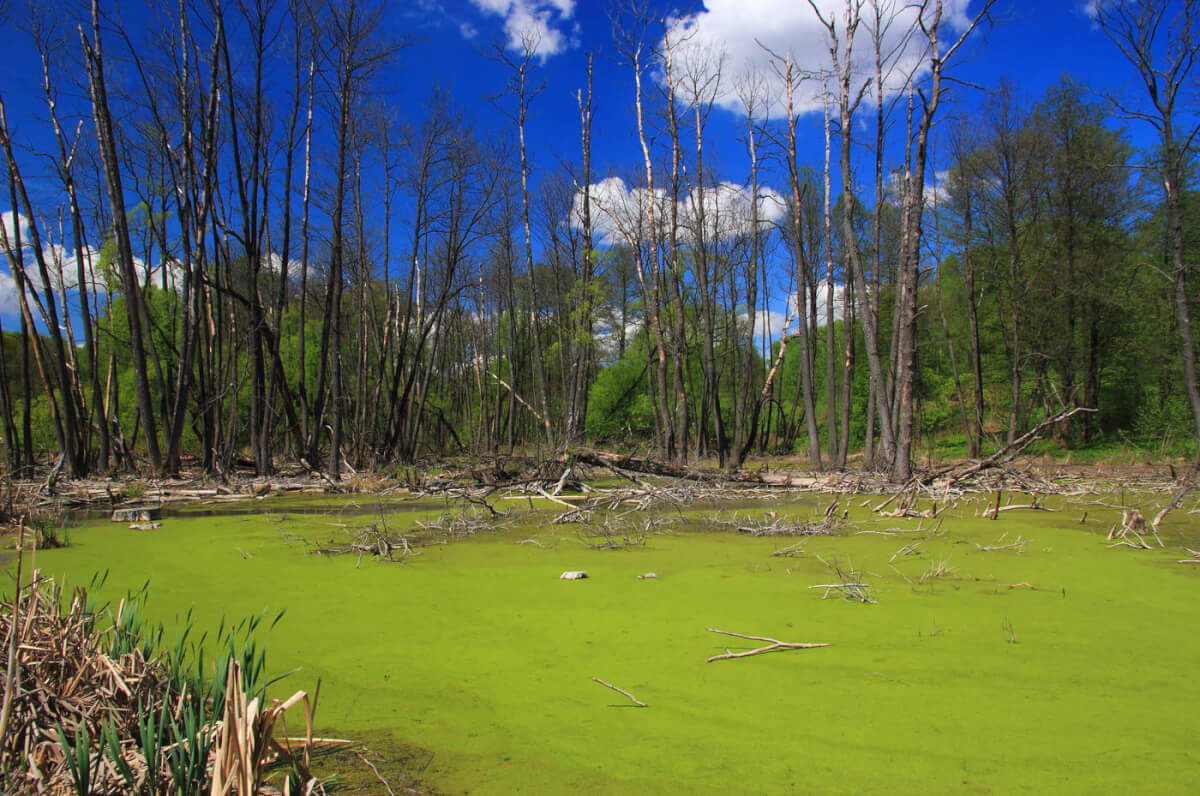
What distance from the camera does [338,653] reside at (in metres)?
2.58

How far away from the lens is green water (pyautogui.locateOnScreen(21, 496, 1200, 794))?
1670mm

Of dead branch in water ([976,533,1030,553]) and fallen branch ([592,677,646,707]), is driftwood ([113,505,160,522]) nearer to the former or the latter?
fallen branch ([592,677,646,707])

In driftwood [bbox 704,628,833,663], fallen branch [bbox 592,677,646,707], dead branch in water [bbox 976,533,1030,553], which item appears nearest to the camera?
fallen branch [bbox 592,677,646,707]

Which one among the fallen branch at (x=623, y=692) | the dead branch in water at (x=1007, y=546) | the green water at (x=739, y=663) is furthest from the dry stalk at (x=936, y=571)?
the fallen branch at (x=623, y=692)

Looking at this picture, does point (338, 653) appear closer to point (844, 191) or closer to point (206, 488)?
point (206, 488)

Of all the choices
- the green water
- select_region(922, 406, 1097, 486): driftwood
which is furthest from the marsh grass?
select_region(922, 406, 1097, 486): driftwood

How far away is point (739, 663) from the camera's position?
2.40 meters

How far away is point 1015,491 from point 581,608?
7.15 metres

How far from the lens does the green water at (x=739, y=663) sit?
5.48 feet

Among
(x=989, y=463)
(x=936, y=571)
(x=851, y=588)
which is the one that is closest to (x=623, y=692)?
(x=851, y=588)

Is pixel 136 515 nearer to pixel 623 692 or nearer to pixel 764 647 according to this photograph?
pixel 623 692

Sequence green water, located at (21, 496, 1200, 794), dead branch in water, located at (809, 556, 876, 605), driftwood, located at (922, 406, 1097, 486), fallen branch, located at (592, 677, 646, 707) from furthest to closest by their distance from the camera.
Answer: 1. driftwood, located at (922, 406, 1097, 486)
2. dead branch in water, located at (809, 556, 876, 605)
3. fallen branch, located at (592, 677, 646, 707)
4. green water, located at (21, 496, 1200, 794)

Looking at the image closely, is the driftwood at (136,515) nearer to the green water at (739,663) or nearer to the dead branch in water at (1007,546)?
the green water at (739,663)

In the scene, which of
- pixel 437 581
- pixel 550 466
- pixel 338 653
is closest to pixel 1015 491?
pixel 550 466
